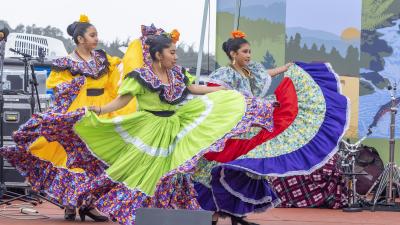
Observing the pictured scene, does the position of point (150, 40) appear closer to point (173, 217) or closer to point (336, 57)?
point (173, 217)

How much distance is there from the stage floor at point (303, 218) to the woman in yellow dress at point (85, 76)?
506 mm

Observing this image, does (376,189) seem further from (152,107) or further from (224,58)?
(152,107)

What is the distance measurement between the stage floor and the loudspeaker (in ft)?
12.3

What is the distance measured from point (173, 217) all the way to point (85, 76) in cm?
404

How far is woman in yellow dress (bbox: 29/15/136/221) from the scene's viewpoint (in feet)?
27.0

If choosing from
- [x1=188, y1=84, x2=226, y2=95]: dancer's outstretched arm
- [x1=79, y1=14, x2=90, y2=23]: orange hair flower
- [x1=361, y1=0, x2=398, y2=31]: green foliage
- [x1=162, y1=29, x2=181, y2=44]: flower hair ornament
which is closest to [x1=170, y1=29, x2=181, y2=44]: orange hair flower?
[x1=162, y1=29, x2=181, y2=44]: flower hair ornament

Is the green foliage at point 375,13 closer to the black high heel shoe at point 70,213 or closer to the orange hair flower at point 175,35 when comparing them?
the orange hair flower at point 175,35

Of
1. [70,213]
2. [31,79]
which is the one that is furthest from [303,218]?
Answer: [31,79]

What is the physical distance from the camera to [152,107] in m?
7.04

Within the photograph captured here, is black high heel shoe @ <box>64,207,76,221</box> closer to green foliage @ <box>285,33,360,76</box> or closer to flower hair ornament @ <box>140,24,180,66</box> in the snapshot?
flower hair ornament @ <box>140,24,180,66</box>

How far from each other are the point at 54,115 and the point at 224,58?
4.46 m

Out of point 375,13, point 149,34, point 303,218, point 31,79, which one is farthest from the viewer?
point 375,13

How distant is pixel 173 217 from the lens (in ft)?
14.8

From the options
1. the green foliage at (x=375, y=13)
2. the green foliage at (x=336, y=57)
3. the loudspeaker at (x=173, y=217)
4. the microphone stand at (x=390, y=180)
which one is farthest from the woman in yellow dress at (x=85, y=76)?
the green foliage at (x=375, y=13)
